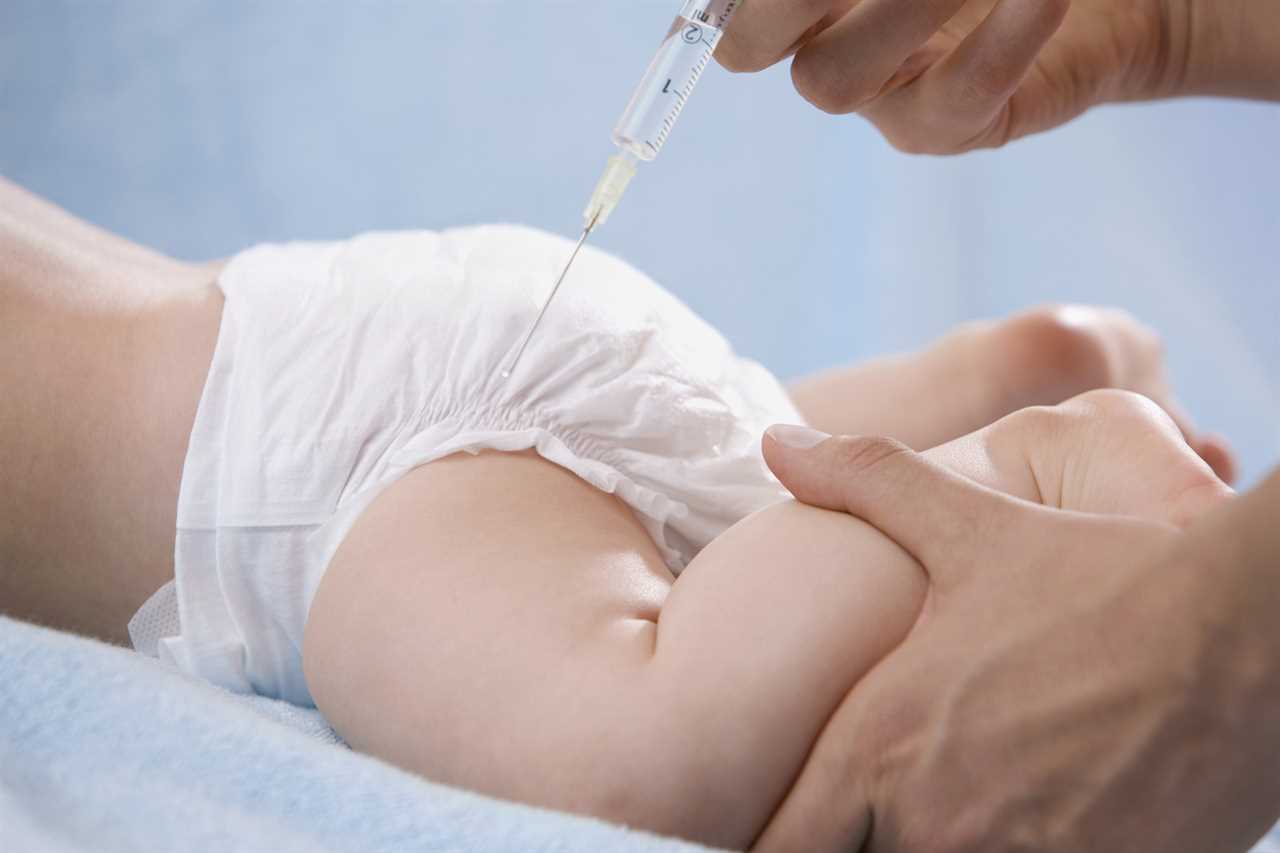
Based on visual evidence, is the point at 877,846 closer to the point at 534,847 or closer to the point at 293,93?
the point at 534,847

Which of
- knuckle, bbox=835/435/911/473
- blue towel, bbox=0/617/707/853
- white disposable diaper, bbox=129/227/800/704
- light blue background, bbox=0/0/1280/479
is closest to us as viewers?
blue towel, bbox=0/617/707/853

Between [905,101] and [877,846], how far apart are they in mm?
609

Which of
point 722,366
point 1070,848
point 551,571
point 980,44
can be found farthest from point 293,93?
point 1070,848

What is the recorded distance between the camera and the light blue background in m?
1.72

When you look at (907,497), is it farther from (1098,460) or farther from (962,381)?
(962,381)

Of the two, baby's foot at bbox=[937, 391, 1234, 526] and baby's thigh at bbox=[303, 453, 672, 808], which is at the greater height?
baby's foot at bbox=[937, 391, 1234, 526]

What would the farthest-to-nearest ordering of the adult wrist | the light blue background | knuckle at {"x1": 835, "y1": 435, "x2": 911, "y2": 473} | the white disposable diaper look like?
1. the light blue background
2. the adult wrist
3. the white disposable diaper
4. knuckle at {"x1": 835, "y1": 435, "x2": 911, "y2": 473}

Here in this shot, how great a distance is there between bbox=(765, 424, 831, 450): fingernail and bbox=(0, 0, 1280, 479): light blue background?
4.28ft

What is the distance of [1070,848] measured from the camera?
56 centimetres

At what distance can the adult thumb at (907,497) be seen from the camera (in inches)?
23.4

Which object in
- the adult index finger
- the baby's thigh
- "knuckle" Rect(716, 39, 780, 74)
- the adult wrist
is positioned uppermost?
the adult wrist

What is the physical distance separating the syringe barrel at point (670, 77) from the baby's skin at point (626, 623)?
251mm

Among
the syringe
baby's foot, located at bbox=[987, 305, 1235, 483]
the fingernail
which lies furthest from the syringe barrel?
baby's foot, located at bbox=[987, 305, 1235, 483]

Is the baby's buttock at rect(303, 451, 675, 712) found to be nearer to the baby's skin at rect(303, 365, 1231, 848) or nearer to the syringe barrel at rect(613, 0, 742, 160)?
the baby's skin at rect(303, 365, 1231, 848)
